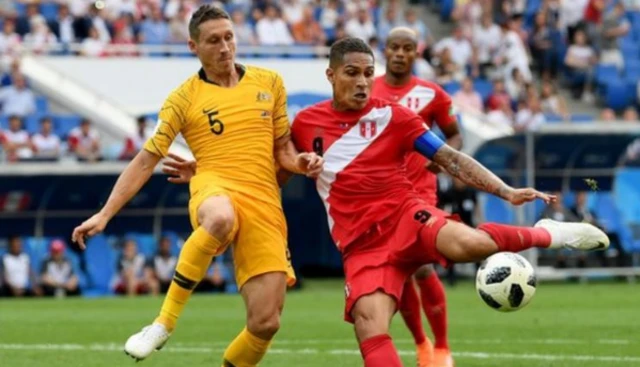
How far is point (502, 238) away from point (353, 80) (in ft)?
4.56

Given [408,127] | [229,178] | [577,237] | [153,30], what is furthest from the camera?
[153,30]

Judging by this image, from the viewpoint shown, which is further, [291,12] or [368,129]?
[291,12]

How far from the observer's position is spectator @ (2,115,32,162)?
78.6 ft

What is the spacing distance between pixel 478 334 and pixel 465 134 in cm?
1238

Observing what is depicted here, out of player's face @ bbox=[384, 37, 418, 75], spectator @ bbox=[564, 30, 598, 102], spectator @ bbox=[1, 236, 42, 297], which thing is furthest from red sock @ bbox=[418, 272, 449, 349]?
spectator @ bbox=[564, 30, 598, 102]

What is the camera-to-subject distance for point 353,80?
9.95 m

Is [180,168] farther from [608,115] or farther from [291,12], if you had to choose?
[608,115]

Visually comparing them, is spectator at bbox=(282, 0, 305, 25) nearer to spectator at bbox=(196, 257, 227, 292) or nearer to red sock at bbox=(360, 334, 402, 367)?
spectator at bbox=(196, 257, 227, 292)

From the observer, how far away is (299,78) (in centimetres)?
2886

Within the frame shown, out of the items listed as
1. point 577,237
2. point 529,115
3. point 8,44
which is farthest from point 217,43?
point 529,115

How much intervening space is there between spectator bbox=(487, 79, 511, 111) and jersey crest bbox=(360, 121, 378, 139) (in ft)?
65.2

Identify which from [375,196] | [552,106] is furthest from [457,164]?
[552,106]

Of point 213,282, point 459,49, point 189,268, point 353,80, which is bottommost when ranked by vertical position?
point 213,282

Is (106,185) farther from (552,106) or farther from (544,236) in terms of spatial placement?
(544,236)
